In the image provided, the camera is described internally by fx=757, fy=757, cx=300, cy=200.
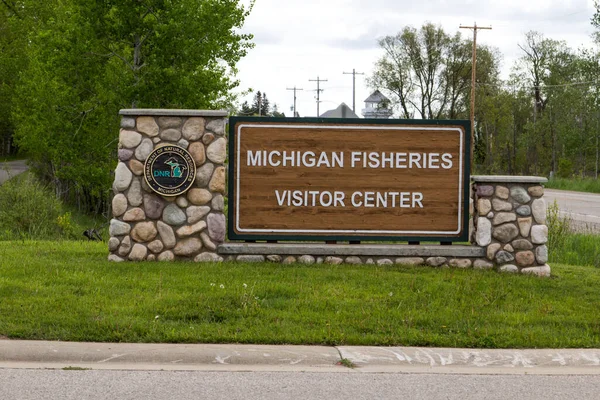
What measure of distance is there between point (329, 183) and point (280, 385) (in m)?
4.84

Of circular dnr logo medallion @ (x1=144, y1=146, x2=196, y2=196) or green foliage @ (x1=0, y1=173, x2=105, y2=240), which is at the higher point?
circular dnr logo medallion @ (x1=144, y1=146, x2=196, y2=196)

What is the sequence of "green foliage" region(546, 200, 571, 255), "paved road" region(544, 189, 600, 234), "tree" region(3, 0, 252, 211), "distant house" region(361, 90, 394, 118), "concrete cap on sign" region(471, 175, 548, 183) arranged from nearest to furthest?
"concrete cap on sign" region(471, 175, 548, 183) < "green foliage" region(546, 200, 571, 255) < "paved road" region(544, 189, 600, 234) < "tree" region(3, 0, 252, 211) < "distant house" region(361, 90, 394, 118)

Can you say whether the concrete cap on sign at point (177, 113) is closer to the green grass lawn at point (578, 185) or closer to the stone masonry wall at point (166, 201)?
the stone masonry wall at point (166, 201)

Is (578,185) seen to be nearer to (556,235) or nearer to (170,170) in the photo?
(556,235)

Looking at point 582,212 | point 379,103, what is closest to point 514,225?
point 582,212

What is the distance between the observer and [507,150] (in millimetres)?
74938

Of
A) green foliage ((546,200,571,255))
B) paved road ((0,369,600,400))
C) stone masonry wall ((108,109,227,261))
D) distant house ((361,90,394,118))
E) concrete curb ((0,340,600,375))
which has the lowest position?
paved road ((0,369,600,400))

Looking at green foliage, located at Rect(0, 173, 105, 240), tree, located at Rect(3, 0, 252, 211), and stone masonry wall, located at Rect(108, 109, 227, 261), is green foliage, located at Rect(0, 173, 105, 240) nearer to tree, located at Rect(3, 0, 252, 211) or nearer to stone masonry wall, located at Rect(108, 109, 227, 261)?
tree, located at Rect(3, 0, 252, 211)

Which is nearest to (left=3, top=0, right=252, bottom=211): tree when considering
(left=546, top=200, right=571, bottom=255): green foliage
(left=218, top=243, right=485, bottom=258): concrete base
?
(left=546, top=200, right=571, bottom=255): green foliage

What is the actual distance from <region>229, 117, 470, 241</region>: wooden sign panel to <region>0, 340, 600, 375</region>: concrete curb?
12.3 ft

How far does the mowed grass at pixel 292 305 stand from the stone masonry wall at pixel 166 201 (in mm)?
393

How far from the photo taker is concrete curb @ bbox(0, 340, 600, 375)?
20.8ft

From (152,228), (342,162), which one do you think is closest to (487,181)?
(342,162)

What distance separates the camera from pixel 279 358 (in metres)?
6.45
